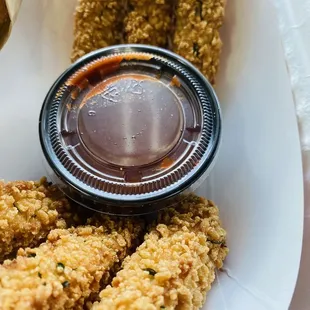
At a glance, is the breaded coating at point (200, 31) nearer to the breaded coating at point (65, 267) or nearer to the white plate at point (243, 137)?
the white plate at point (243, 137)

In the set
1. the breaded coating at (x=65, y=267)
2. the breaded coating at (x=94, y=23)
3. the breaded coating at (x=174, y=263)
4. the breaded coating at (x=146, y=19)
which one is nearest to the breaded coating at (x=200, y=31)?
the breaded coating at (x=146, y=19)

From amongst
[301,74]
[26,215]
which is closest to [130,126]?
[26,215]

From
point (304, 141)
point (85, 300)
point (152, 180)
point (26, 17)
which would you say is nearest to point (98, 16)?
point (26, 17)

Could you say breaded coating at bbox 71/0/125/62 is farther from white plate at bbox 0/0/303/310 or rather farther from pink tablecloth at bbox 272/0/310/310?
pink tablecloth at bbox 272/0/310/310

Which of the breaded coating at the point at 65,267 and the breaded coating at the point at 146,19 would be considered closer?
the breaded coating at the point at 65,267

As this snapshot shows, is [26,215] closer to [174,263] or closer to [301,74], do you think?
[174,263]

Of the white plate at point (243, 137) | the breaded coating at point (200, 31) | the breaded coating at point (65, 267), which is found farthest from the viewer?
the breaded coating at point (200, 31)

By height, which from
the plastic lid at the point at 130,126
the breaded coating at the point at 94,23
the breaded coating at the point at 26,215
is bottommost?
the breaded coating at the point at 26,215
